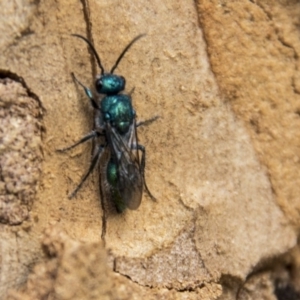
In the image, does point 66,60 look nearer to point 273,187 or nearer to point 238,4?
point 238,4

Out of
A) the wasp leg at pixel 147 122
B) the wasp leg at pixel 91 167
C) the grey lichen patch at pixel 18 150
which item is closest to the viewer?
the grey lichen patch at pixel 18 150

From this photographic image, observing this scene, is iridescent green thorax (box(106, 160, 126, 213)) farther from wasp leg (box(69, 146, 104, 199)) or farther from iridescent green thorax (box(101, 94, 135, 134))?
iridescent green thorax (box(101, 94, 135, 134))

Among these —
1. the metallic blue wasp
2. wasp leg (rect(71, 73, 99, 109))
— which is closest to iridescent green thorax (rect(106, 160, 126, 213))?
the metallic blue wasp

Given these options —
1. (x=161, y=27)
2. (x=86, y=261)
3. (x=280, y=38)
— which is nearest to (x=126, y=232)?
(x=86, y=261)

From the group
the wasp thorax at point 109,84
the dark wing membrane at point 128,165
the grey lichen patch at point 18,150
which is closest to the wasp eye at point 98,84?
the wasp thorax at point 109,84

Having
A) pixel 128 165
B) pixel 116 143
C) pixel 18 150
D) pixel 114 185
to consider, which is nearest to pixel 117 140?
pixel 116 143

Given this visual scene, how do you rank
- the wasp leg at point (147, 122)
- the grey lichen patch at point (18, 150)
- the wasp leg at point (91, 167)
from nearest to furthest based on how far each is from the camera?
the grey lichen patch at point (18, 150)
the wasp leg at point (91, 167)
the wasp leg at point (147, 122)

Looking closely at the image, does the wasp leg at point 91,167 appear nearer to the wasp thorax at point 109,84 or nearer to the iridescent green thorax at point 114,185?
the iridescent green thorax at point 114,185
